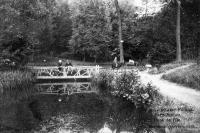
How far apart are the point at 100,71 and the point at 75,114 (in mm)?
8169

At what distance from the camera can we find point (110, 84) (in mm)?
17891

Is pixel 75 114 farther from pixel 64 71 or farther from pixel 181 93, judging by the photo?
pixel 64 71

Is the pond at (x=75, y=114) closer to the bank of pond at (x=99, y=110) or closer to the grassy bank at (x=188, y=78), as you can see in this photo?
the bank of pond at (x=99, y=110)

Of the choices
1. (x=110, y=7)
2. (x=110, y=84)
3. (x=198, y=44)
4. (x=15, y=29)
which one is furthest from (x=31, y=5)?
(x=198, y=44)

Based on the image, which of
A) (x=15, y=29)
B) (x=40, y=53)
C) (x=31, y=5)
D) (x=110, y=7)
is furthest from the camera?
(x=40, y=53)

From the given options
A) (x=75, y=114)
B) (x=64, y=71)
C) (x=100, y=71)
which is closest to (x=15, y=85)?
(x=64, y=71)

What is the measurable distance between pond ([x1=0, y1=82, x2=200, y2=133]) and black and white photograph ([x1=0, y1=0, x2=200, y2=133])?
4 cm

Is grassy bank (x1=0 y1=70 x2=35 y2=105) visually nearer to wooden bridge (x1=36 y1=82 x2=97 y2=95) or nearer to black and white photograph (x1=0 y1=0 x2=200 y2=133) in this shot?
black and white photograph (x1=0 y1=0 x2=200 y2=133)

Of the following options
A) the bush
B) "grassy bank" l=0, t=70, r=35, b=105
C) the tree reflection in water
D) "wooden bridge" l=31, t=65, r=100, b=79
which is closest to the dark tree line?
"wooden bridge" l=31, t=65, r=100, b=79

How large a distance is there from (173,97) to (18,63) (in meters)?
14.9

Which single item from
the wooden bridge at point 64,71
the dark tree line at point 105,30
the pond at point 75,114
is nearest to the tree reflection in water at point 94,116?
the pond at point 75,114

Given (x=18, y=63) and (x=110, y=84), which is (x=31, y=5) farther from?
(x=110, y=84)

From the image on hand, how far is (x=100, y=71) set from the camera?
68.6ft

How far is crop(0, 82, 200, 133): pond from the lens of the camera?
10.6 meters
